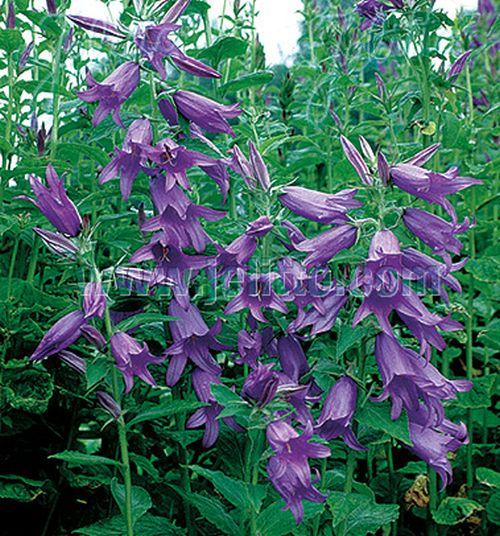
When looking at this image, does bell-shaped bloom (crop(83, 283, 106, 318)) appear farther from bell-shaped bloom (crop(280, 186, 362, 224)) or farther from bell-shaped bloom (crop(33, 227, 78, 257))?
bell-shaped bloom (crop(280, 186, 362, 224))

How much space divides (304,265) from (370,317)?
0.22m

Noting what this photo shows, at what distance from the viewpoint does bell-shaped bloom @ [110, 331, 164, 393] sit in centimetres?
196

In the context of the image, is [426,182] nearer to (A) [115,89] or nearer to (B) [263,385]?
(B) [263,385]

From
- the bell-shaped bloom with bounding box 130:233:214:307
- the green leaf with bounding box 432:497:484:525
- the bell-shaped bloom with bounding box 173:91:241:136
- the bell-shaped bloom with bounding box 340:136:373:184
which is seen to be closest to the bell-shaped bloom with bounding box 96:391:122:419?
the bell-shaped bloom with bounding box 130:233:214:307

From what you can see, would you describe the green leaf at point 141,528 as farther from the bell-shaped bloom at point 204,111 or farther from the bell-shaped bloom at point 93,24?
the bell-shaped bloom at point 93,24

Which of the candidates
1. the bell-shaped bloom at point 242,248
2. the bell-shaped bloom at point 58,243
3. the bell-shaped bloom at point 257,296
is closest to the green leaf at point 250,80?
the bell-shaped bloom at point 242,248

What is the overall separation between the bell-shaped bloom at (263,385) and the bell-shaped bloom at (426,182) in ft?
1.79

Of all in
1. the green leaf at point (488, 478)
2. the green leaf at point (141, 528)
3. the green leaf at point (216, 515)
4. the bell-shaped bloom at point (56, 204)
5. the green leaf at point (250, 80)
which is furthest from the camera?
the green leaf at point (488, 478)

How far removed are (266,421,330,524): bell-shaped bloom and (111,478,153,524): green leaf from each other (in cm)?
52

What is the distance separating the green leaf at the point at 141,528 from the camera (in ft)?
7.33

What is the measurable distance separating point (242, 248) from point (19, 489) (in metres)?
1.21

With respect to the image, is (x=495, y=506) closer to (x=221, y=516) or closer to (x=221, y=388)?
(x=221, y=516)

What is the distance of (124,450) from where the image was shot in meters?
2.09

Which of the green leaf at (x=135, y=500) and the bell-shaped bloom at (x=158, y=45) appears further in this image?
the green leaf at (x=135, y=500)
